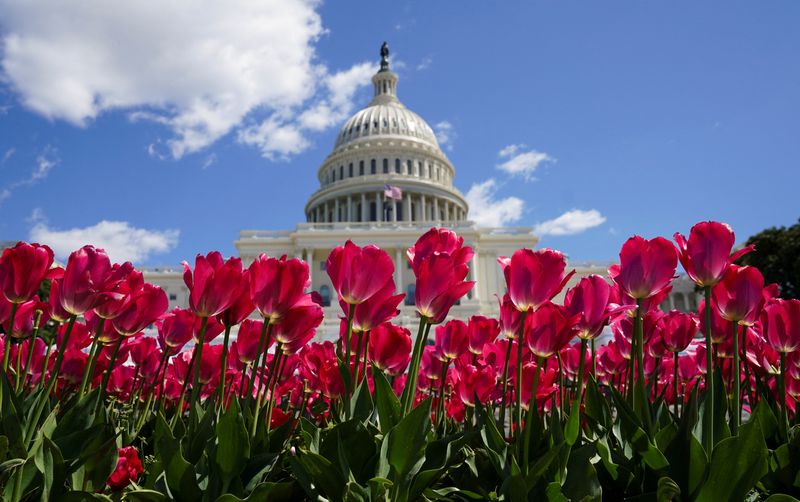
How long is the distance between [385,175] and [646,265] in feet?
224

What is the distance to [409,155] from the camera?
73.9 metres

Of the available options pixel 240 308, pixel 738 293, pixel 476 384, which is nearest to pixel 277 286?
pixel 240 308

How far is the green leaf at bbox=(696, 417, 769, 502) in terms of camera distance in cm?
135

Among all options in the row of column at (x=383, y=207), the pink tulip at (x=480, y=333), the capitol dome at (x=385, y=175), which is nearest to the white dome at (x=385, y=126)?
the capitol dome at (x=385, y=175)

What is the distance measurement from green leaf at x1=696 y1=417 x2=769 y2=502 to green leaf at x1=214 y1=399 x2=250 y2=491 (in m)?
1.24

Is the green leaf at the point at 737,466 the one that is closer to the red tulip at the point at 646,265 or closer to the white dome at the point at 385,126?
the red tulip at the point at 646,265

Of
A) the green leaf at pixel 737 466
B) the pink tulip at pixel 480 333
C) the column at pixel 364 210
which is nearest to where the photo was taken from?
the green leaf at pixel 737 466

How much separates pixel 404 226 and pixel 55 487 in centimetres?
5482

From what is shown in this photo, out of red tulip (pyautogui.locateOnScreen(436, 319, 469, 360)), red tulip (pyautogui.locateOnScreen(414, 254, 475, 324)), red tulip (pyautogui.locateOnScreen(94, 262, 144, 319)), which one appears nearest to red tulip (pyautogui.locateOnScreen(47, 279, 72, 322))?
red tulip (pyautogui.locateOnScreen(94, 262, 144, 319))

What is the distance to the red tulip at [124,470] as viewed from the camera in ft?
5.42

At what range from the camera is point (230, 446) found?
58.1 inches

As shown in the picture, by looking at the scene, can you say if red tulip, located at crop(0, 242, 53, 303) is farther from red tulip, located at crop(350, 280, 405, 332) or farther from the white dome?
the white dome

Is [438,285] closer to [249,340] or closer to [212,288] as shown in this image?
[212,288]

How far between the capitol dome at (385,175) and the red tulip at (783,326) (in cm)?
6188
